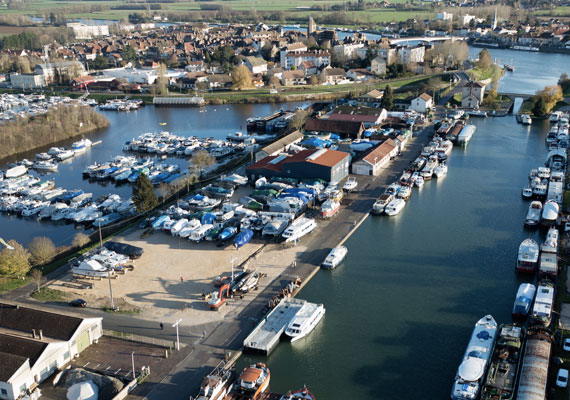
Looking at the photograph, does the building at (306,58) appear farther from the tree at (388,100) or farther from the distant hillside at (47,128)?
the distant hillside at (47,128)

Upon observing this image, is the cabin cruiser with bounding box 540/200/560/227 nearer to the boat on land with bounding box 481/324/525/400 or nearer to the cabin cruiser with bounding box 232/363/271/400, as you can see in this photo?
the boat on land with bounding box 481/324/525/400

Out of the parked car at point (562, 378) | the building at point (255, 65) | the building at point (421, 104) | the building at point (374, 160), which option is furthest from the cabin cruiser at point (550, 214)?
the building at point (255, 65)

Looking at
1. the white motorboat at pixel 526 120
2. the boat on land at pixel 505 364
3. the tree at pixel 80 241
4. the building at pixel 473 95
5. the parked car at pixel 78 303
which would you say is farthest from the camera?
the building at pixel 473 95

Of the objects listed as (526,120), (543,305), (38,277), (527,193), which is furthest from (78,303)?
(526,120)

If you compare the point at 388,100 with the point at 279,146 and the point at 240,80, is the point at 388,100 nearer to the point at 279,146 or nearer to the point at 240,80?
the point at 279,146

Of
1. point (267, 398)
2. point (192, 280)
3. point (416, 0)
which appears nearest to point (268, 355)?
point (267, 398)

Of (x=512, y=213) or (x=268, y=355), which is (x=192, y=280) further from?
(x=512, y=213)
